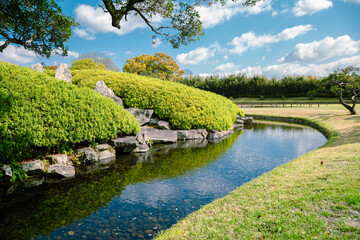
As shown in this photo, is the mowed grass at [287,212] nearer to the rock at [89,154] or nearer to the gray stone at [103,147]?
the rock at [89,154]

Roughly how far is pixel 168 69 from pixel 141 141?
1764 inches

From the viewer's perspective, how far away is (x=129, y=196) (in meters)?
A: 6.45

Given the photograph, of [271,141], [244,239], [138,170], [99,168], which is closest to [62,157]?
[99,168]

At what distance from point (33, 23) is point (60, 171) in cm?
657

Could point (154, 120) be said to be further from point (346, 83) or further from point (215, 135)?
point (346, 83)

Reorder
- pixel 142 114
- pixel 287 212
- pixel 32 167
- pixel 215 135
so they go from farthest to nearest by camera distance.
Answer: pixel 215 135, pixel 142 114, pixel 32 167, pixel 287 212

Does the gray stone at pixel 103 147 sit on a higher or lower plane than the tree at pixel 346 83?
lower

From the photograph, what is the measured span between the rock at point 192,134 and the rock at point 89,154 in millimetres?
6233

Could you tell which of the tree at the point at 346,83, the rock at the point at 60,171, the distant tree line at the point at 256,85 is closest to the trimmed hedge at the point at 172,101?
the rock at the point at 60,171

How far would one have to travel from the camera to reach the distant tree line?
54.4 m

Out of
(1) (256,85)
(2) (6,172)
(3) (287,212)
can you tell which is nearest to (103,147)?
(2) (6,172)

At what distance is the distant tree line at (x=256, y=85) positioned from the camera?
5438cm

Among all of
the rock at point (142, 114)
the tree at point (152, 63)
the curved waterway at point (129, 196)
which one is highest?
the tree at point (152, 63)

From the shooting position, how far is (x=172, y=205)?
5902 millimetres
